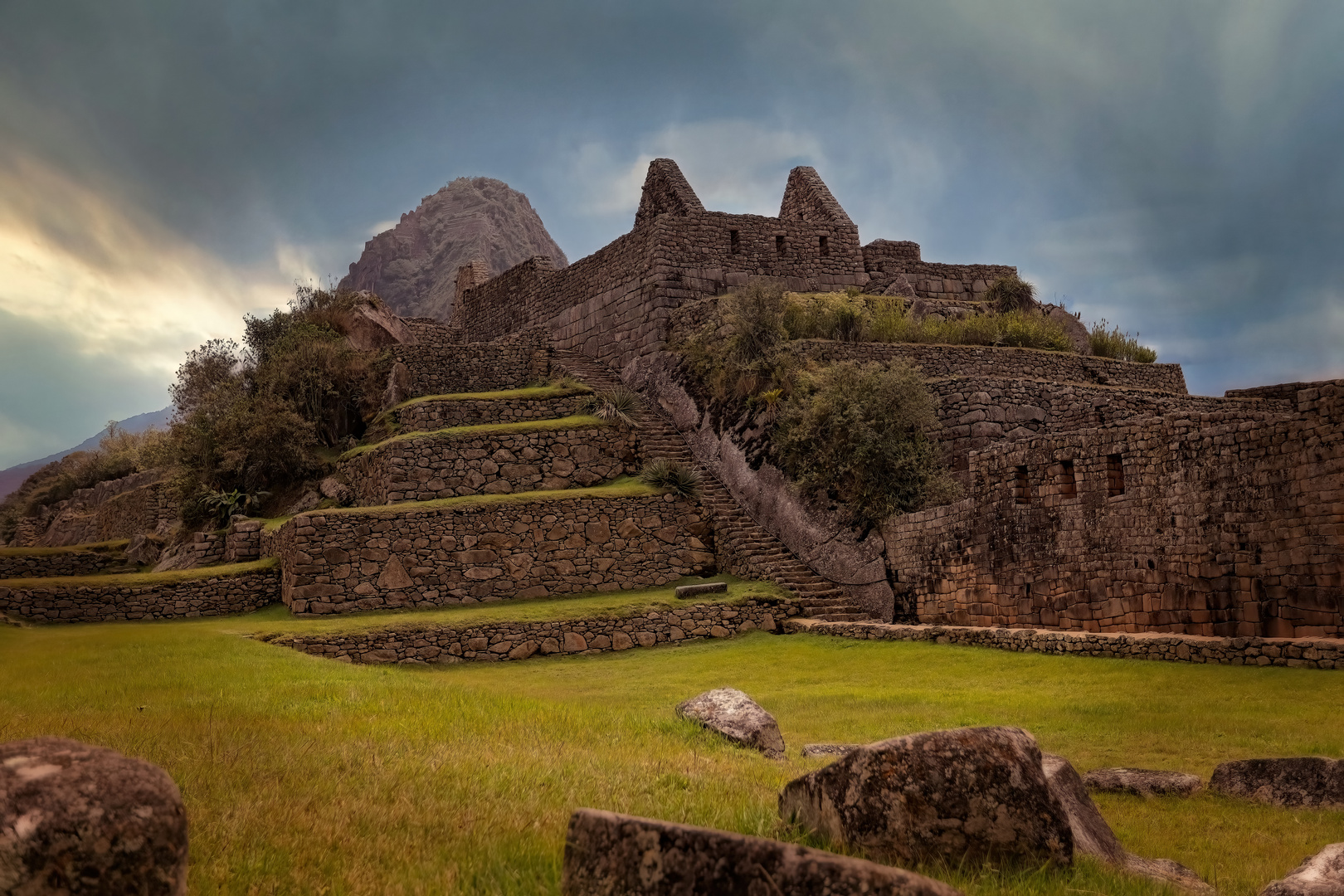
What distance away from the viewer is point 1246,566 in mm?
13547

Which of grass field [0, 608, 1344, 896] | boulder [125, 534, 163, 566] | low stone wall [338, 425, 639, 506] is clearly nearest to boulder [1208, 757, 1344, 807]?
grass field [0, 608, 1344, 896]

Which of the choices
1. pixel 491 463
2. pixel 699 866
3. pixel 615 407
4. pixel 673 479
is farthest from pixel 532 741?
pixel 615 407

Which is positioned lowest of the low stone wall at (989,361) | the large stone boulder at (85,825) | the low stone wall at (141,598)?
the large stone boulder at (85,825)

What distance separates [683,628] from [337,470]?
12394 millimetres

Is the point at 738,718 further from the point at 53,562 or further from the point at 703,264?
the point at 53,562

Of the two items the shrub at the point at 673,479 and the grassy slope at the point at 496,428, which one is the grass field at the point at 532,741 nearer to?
the shrub at the point at 673,479

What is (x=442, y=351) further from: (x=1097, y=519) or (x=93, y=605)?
(x=1097, y=519)

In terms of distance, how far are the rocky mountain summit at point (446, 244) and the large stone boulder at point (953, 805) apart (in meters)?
65.8

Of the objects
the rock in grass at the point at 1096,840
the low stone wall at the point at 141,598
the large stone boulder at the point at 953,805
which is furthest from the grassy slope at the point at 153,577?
the large stone boulder at the point at 953,805

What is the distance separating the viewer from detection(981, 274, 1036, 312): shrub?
30.7 meters

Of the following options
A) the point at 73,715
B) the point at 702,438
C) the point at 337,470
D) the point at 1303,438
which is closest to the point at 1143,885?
the point at 73,715

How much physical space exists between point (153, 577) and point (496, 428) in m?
8.43

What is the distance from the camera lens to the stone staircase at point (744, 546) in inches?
806

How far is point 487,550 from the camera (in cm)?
2203
